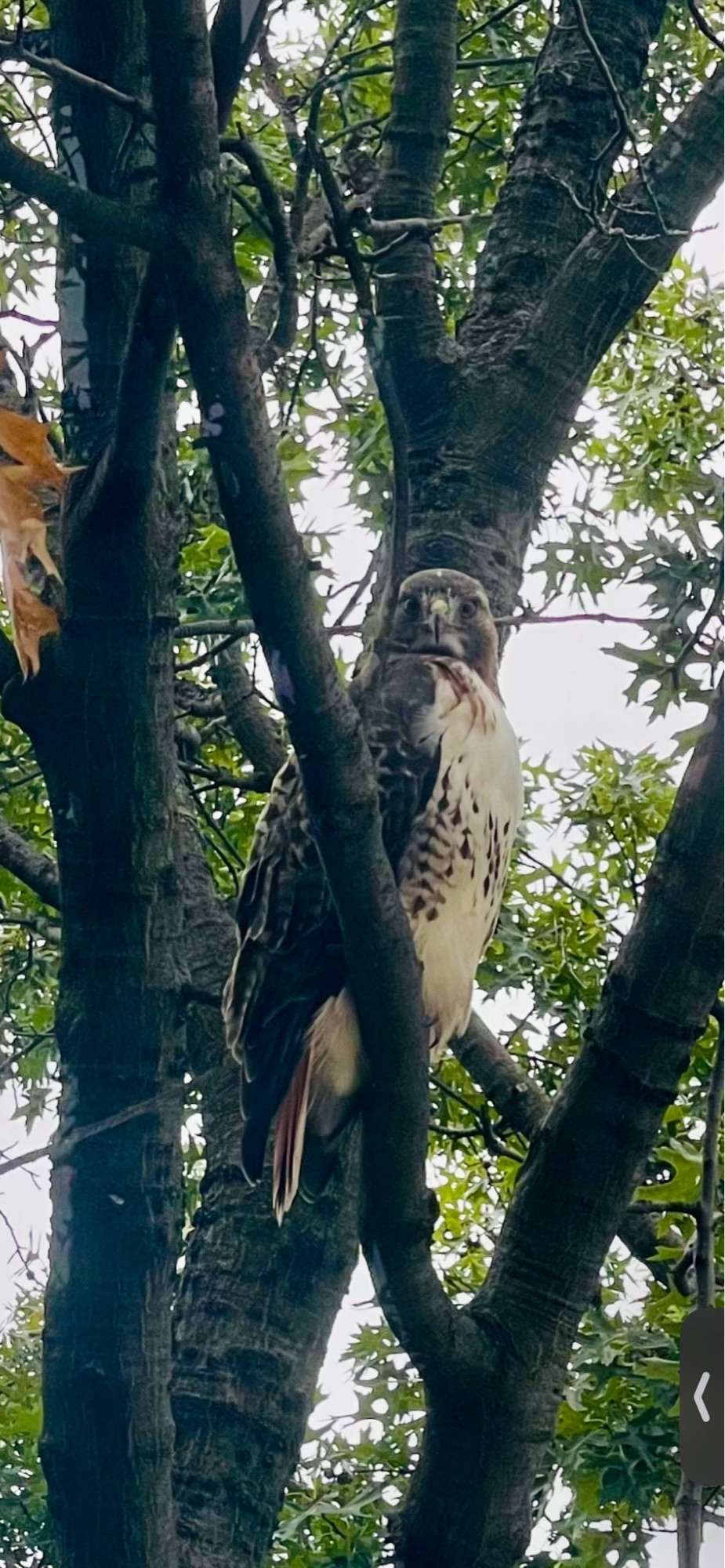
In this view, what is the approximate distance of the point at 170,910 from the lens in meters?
1.08

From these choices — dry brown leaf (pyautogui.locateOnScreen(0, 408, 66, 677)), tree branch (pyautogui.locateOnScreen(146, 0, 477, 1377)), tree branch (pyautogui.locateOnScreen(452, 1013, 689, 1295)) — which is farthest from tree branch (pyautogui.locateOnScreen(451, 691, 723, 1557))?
dry brown leaf (pyautogui.locateOnScreen(0, 408, 66, 677))

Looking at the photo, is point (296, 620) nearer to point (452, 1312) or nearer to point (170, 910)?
point (170, 910)

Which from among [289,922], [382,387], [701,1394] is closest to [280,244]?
[382,387]

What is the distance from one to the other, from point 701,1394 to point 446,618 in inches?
26.9

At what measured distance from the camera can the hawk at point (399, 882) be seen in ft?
4.39

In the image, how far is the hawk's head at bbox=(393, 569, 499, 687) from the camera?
154cm

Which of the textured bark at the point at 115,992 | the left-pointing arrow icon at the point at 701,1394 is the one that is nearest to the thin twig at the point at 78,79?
the textured bark at the point at 115,992

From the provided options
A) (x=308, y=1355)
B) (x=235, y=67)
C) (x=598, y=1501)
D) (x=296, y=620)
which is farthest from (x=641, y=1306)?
(x=235, y=67)

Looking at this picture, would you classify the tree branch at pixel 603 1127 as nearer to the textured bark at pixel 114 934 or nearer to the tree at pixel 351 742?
the tree at pixel 351 742

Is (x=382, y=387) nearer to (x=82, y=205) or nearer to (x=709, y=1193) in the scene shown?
(x=82, y=205)

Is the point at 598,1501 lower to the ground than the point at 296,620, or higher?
lower

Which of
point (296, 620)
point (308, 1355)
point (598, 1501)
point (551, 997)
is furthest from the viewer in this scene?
point (551, 997)

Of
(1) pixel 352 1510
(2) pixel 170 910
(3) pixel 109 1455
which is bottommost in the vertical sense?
(3) pixel 109 1455

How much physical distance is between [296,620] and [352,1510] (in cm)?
101
